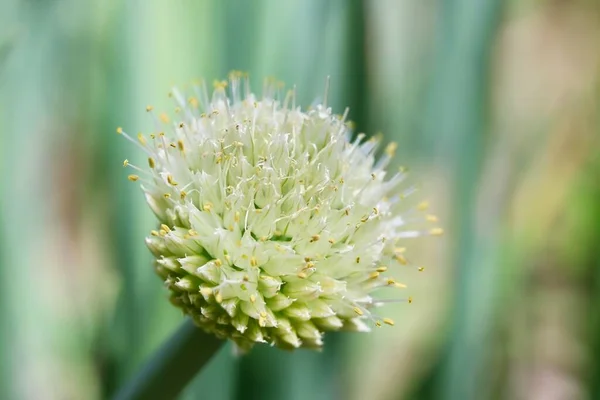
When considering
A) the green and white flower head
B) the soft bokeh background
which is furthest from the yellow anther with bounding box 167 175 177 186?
the soft bokeh background

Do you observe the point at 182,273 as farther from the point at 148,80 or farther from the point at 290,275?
the point at 148,80

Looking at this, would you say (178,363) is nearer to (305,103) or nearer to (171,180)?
(171,180)

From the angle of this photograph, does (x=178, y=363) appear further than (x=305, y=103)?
No

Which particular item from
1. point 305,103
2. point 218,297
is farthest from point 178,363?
point 305,103

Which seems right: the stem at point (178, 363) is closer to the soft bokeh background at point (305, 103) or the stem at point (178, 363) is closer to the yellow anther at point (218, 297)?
the yellow anther at point (218, 297)

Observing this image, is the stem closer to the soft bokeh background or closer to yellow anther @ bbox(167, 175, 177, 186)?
yellow anther @ bbox(167, 175, 177, 186)
